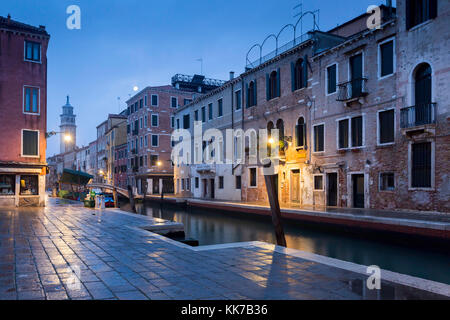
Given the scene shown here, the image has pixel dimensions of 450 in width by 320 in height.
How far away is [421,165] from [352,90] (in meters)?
5.14

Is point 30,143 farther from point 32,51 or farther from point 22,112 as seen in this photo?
point 32,51

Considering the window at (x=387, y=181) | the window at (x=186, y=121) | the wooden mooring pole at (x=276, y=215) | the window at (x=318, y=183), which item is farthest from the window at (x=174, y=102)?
the wooden mooring pole at (x=276, y=215)

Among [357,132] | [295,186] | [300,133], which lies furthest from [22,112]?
[357,132]

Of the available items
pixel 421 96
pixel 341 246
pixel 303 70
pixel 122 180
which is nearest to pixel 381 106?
pixel 421 96

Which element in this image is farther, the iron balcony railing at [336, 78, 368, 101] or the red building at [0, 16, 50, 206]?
the red building at [0, 16, 50, 206]

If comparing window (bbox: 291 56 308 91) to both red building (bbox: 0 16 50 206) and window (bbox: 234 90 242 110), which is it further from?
red building (bbox: 0 16 50 206)

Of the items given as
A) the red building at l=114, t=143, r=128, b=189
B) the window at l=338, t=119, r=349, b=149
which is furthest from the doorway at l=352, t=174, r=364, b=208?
the red building at l=114, t=143, r=128, b=189

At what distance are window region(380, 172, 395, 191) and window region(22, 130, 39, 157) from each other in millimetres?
17553

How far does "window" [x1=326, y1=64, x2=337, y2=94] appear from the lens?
19506 millimetres

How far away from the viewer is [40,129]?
805 inches

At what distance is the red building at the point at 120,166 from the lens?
51.6 meters
